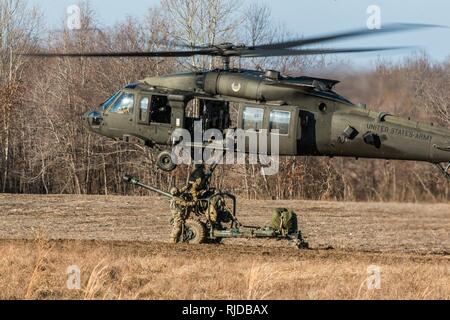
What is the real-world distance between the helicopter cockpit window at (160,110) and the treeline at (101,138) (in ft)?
36.5

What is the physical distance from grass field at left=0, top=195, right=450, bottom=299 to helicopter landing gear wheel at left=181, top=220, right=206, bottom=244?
2.38ft

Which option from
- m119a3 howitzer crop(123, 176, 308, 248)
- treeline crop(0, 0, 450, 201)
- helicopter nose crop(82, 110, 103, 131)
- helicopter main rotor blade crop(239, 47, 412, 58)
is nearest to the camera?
helicopter main rotor blade crop(239, 47, 412, 58)

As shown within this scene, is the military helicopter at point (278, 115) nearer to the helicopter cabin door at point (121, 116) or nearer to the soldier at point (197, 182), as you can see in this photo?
the helicopter cabin door at point (121, 116)

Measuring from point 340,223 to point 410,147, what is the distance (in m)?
12.2

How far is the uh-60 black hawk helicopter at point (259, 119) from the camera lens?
18672 millimetres

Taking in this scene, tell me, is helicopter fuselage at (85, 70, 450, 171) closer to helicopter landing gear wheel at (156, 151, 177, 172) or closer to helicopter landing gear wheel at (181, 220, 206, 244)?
helicopter landing gear wheel at (156, 151, 177, 172)

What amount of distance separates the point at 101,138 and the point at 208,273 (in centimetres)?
3058

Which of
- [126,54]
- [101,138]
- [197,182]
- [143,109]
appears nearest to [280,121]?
[197,182]

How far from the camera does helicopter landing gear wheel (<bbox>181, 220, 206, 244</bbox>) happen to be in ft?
66.4

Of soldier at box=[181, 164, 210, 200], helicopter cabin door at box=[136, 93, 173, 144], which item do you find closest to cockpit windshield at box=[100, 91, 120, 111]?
helicopter cabin door at box=[136, 93, 173, 144]

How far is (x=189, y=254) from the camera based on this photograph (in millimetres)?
17609

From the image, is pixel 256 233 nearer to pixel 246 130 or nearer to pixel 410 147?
pixel 246 130

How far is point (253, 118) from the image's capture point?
19.3 meters
